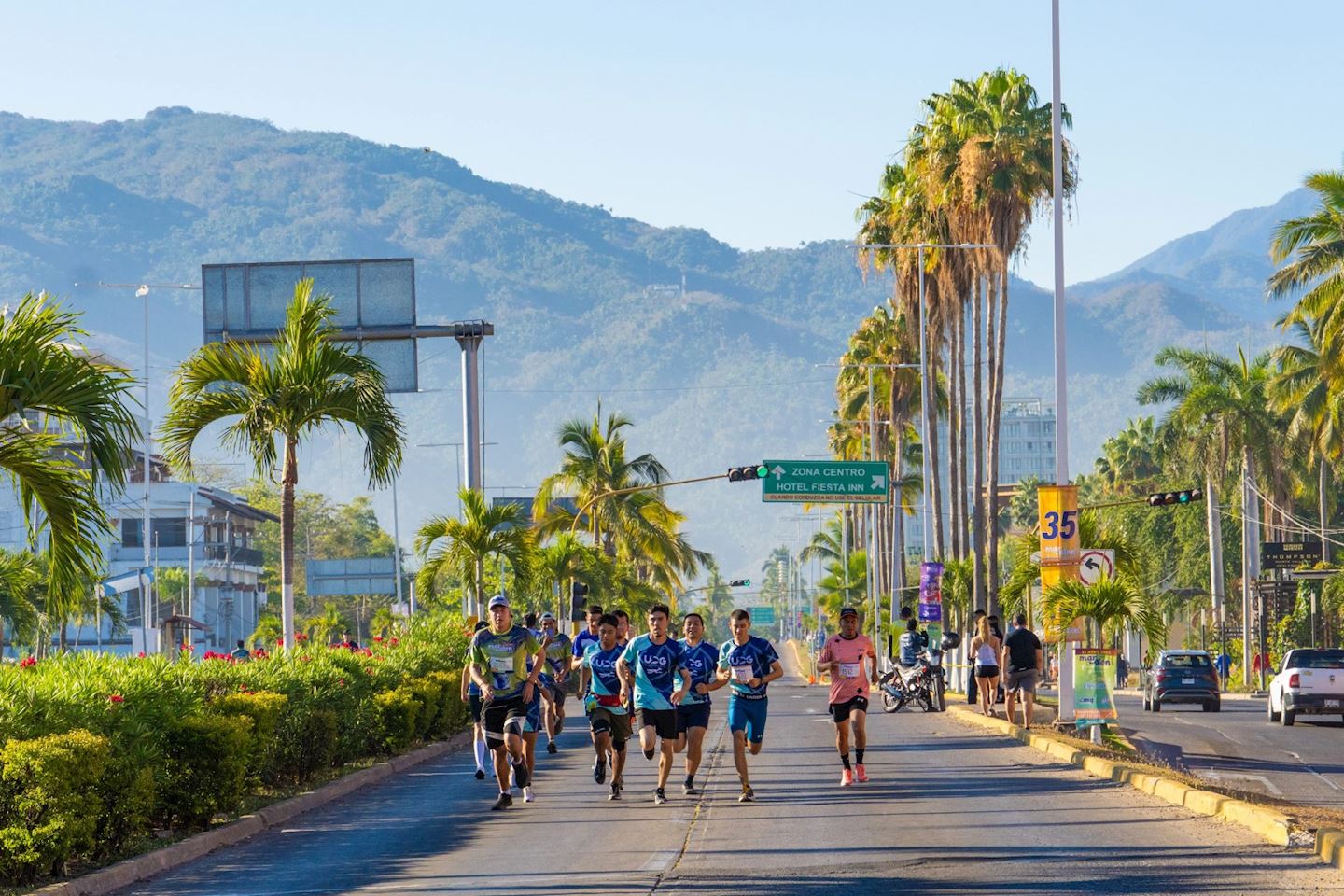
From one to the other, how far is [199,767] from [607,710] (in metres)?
5.03

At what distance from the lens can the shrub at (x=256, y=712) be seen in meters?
17.4

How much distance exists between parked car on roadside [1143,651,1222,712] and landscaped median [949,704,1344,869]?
17.8 metres

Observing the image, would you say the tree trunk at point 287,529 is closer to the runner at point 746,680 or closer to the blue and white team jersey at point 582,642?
the blue and white team jersey at point 582,642

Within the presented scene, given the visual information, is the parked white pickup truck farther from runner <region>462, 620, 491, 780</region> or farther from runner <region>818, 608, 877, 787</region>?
runner <region>462, 620, 491, 780</region>

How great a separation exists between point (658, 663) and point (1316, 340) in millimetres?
50350

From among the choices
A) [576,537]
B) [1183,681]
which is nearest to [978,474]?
[1183,681]

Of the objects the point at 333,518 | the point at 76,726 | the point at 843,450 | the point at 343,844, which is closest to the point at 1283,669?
the point at 343,844

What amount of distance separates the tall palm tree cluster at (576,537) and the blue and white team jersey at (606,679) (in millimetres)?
16638

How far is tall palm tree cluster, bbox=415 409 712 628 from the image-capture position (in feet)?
123

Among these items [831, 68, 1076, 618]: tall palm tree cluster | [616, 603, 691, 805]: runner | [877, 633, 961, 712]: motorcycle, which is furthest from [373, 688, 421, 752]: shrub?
[831, 68, 1076, 618]: tall palm tree cluster

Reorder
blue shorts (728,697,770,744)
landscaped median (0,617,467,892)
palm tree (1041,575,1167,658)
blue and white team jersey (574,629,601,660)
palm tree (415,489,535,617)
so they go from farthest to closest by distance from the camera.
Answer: palm tree (415,489,535,617) < palm tree (1041,575,1167,658) < blue and white team jersey (574,629,601,660) < blue shorts (728,697,770,744) < landscaped median (0,617,467,892)

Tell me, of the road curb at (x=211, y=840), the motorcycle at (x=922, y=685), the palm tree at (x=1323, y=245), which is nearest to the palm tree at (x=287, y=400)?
the road curb at (x=211, y=840)

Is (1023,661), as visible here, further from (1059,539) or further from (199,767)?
(199,767)

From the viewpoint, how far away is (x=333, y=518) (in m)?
158
